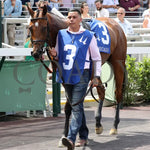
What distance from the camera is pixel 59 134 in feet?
23.9

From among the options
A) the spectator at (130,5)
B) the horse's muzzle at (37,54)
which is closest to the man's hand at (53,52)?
the horse's muzzle at (37,54)

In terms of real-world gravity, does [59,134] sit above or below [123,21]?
below

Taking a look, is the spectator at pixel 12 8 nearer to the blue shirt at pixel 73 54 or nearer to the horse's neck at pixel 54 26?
the horse's neck at pixel 54 26

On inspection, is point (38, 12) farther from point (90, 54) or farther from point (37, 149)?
point (37, 149)

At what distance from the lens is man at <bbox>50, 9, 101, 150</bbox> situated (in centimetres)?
580

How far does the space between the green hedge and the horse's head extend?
16.2ft

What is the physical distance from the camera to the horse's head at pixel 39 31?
6027mm

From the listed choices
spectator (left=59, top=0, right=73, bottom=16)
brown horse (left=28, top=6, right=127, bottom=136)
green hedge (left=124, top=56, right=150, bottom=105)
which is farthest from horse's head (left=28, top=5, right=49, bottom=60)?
spectator (left=59, top=0, right=73, bottom=16)

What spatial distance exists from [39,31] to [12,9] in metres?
6.81

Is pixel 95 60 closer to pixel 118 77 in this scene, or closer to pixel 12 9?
pixel 118 77

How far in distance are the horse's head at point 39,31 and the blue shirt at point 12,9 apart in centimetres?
646

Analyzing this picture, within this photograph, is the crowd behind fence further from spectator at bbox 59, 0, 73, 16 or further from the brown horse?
the brown horse

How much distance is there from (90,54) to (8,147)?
5.65ft

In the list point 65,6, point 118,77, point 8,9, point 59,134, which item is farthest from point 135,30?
point 59,134
